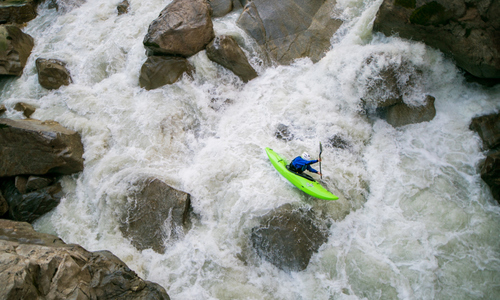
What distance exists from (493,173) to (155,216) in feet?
21.6

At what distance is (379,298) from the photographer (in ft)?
15.8

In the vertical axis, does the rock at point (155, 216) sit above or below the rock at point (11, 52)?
below

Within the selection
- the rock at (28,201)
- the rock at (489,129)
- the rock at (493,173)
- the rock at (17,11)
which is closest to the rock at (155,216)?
the rock at (28,201)

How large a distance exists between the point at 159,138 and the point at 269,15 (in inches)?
201

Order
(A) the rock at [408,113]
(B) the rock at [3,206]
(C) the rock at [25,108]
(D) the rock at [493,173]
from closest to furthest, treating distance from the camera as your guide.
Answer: (D) the rock at [493,173], (B) the rock at [3,206], (A) the rock at [408,113], (C) the rock at [25,108]

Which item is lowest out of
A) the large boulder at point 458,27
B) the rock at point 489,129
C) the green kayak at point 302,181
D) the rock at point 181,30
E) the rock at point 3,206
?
the rock at point 3,206

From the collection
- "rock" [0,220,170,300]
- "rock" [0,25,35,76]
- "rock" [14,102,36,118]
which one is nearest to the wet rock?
"rock" [0,220,170,300]

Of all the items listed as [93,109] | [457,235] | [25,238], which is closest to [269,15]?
[93,109]

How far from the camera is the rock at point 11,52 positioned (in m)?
8.76

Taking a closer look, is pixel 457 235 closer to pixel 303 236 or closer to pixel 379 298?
pixel 379 298

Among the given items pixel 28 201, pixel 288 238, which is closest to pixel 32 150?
pixel 28 201

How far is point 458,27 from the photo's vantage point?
20.5ft

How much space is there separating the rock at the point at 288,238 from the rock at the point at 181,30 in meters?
5.27

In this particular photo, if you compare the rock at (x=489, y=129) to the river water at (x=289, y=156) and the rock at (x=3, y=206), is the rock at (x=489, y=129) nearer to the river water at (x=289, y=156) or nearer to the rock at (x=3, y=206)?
the river water at (x=289, y=156)
